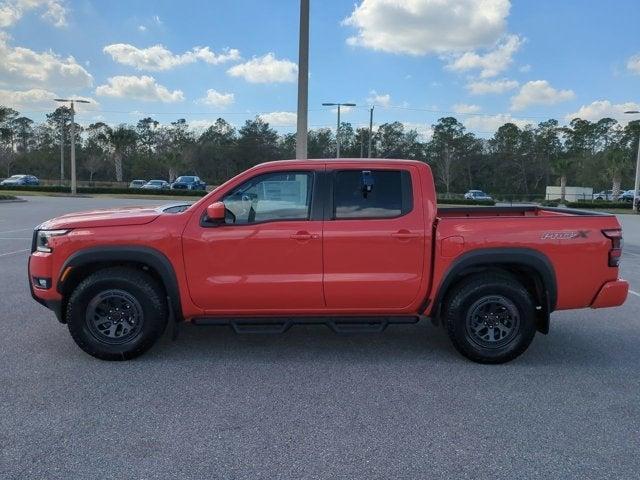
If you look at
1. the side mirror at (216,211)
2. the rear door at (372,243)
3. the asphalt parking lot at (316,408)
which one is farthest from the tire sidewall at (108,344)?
the rear door at (372,243)

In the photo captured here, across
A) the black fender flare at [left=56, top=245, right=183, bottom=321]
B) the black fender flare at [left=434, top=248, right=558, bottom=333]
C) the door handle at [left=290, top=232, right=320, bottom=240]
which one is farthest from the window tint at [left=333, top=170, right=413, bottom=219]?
the black fender flare at [left=56, top=245, right=183, bottom=321]

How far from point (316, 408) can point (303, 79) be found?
11.5m

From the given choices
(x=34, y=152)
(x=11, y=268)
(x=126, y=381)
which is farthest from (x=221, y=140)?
(x=126, y=381)

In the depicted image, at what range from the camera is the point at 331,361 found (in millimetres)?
4949

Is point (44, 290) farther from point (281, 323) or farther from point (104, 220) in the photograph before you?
point (281, 323)

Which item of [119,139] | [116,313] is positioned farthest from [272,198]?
[119,139]

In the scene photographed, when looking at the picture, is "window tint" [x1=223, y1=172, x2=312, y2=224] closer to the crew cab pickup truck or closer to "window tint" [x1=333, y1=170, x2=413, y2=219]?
the crew cab pickup truck

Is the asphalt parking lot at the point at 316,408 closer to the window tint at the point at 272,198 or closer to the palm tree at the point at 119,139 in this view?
the window tint at the point at 272,198

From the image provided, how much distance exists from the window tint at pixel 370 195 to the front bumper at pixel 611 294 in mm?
1916

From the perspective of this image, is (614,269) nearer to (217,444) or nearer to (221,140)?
(217,444)

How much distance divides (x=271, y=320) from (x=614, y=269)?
3.15 m

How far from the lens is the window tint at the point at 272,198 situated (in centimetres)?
482

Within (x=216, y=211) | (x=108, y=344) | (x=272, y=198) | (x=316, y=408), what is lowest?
(x=316, y=408)

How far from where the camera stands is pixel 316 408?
3.95 meters
